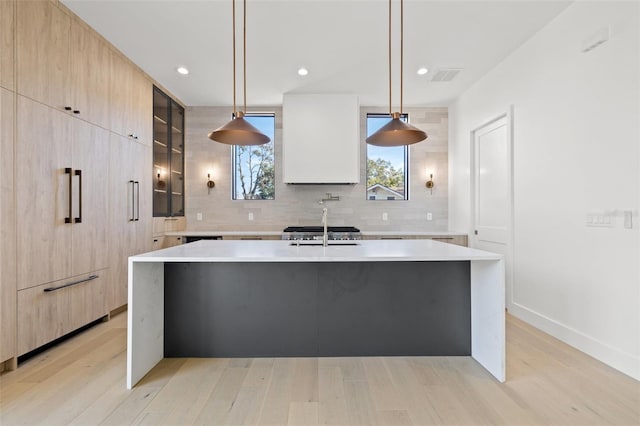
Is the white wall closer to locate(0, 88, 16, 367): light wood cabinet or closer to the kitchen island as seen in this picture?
the kitchen island

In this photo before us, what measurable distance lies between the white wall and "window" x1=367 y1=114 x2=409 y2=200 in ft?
5.53

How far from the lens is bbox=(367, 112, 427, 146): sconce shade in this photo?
2.36 meters

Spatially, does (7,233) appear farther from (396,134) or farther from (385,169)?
(385,169)

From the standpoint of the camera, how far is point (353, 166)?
4555mm

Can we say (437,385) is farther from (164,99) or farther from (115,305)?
(164,99)

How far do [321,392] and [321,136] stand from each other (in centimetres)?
329

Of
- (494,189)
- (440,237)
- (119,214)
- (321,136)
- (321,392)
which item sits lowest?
(321,392)

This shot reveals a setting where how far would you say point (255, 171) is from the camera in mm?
5082

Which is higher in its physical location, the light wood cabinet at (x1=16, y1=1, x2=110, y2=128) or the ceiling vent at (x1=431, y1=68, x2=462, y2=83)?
the ceiling vent at (x1=431, y1=68, x2=462, y2=83)

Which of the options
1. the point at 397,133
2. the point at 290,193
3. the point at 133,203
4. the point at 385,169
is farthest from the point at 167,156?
the point at 397,133

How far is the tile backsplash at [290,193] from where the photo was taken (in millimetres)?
5004

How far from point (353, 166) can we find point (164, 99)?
2586 mm

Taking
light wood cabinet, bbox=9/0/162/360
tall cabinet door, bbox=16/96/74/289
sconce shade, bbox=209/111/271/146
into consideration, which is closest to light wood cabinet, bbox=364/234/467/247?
sconce shade, bbox=209/111/271/146

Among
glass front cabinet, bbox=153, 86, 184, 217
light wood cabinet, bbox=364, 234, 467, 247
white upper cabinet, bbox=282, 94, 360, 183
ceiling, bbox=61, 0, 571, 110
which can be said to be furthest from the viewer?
white upper cabinet, bbox=282, 94, 360, 183
